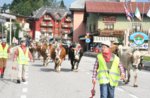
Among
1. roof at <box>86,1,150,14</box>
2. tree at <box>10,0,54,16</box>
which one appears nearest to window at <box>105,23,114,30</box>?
roof at <box>86,1,150,14</box>

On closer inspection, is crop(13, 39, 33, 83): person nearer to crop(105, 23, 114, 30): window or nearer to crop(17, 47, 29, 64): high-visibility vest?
crop(17, 47, 29, 64): high-visibility vest

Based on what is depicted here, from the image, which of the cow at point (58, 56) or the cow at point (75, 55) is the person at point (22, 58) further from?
the cow at point (75, 55)

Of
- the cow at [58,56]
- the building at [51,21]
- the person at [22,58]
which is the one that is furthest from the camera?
the building at [51,21]

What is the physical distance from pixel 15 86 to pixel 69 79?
385cm

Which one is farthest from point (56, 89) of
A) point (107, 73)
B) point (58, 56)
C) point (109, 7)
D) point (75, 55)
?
point (109, 7)

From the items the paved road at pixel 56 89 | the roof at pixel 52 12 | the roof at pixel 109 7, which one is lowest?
the paved road at pixel 56 89

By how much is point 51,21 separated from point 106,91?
5442 inches

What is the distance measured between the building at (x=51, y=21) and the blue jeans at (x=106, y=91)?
13185cm

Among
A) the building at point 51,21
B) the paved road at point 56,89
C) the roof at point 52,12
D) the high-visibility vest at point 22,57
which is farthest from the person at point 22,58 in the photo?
the roof at point 52,12

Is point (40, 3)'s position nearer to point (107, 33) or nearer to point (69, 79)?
point (107, 33)

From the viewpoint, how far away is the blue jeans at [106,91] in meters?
10.3

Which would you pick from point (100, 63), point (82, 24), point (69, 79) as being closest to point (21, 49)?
point (69, 79)

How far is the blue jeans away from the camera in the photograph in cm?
1034

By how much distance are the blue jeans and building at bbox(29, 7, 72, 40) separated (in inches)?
5191
